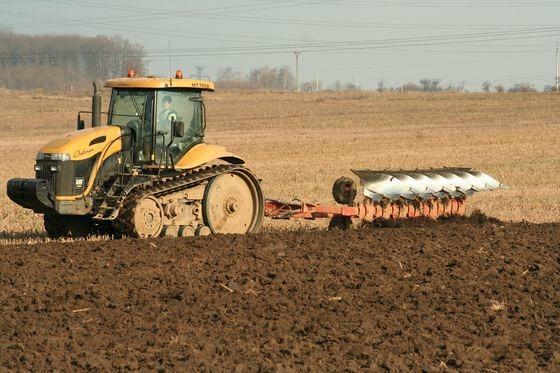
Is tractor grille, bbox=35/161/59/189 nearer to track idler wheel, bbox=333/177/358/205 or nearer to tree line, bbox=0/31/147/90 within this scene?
track idler wheel, bbox=333/177/358/205

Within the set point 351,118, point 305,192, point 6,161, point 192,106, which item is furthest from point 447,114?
point 192,106

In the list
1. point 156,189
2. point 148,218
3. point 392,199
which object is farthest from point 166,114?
point 392,199

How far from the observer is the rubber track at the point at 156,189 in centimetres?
1183

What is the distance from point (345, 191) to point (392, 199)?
653 millimetres

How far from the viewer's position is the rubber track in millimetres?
11828

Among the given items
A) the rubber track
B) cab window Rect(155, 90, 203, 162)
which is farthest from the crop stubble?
cab window Rect(155, 90, 203, 162)

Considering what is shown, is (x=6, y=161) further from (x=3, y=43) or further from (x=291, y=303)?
(x=3, y=43)

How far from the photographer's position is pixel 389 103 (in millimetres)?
55688

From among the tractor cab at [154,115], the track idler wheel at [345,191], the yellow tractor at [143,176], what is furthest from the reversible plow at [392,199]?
the tractor cab at [154,115]

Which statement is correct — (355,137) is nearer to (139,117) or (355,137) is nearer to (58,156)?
(139,117)

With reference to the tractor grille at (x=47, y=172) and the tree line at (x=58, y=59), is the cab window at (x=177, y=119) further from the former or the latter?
the tree line at (x=58, y=59)

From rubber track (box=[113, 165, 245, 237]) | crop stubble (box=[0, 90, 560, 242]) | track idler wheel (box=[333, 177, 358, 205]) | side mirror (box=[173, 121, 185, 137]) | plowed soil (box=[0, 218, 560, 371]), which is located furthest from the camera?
crop stubble (box=[0, 90, 560, 242])

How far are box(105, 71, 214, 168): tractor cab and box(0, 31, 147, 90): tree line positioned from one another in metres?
60.4

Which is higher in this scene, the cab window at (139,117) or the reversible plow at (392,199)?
the cab window at (139,117)
